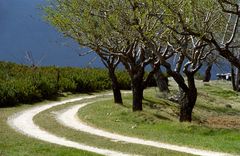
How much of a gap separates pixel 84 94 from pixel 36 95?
8.20 meters

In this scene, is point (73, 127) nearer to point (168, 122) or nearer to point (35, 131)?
point (35, 131)

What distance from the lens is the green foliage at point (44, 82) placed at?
3548cm

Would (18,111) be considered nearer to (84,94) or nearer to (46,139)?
(46,139)

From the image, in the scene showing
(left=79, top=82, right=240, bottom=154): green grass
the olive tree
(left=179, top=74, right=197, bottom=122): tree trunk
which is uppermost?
the olive tree

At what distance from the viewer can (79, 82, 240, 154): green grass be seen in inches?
785

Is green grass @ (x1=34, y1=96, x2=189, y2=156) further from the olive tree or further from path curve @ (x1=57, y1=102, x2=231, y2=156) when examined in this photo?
the olive tree

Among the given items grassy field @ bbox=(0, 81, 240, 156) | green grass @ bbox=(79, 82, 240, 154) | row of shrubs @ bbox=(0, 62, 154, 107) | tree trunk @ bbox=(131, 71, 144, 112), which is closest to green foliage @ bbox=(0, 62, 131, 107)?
row of shrubs @ bbox=(0, 62, 154, 107)

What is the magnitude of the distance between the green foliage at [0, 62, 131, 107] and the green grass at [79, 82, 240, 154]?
5423mm

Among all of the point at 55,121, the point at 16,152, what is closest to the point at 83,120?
the point at 55,121

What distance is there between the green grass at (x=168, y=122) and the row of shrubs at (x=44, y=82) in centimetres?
543

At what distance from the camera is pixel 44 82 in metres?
40.3

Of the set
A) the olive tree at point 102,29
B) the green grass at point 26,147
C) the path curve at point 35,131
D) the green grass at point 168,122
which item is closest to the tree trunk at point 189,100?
the green grass at point 168,122

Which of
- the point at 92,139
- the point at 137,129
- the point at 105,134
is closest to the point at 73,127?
the point at 105,134

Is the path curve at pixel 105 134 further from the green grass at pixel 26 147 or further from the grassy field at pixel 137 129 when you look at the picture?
the green grass at pixel 26 147
